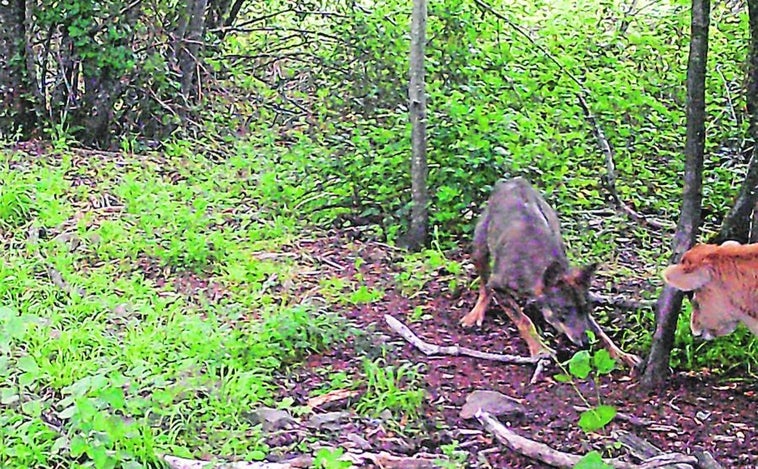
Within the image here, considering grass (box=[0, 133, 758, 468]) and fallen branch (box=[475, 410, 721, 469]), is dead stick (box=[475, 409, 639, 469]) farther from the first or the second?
grass (box=[0, 133, 758, 468])

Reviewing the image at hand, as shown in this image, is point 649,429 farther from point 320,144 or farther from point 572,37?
point 572,37

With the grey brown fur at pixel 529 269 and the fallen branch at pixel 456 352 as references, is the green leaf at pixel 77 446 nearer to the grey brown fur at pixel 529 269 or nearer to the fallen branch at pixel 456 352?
the fallen branch at pixel 456 352

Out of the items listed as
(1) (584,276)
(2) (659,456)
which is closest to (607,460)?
(2) (659,456)

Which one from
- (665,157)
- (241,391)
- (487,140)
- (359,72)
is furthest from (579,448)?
(359,72)

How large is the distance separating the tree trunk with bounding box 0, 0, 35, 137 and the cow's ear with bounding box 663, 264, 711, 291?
7054 millimetres

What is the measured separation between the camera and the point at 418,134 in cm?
718

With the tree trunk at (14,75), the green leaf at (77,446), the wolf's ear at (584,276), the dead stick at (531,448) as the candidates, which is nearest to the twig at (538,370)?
the wolf's ear at (584,276)

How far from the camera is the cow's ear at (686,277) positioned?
4.42 m

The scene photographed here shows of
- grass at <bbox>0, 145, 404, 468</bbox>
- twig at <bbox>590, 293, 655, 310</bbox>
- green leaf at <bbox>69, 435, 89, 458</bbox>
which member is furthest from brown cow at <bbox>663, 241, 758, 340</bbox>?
green leaf at <bbox>69, 435, 89, 458</bbox>

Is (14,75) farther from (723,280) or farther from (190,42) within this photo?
(723,280)

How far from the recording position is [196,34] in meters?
10.4

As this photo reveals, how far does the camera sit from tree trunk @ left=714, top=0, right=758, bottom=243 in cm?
479

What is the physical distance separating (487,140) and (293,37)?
443cm

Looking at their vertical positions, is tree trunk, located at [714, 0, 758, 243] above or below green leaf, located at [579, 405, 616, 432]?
above
